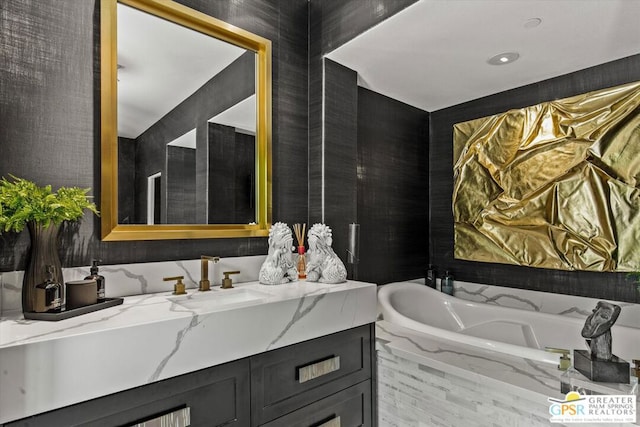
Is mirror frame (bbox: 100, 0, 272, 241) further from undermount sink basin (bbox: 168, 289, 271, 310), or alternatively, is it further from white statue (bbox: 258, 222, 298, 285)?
undermount sink basin (bbox: 168, 289, 271, 310)

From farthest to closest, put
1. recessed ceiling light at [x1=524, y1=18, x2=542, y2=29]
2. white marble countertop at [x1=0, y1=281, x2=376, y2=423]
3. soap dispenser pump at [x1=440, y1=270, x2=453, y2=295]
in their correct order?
soap dispenser pump at [x1=440, y1=270, x2=453, y2=295]
recessed ceiling light at [x1=524, y1=18, x2=542, y2=29]
white marble countertop at [x1=0, y1=281, x2=376, y2=423]

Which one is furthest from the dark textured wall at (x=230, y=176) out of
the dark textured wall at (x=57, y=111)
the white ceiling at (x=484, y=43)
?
the white ceiling at (x=484, y=43)

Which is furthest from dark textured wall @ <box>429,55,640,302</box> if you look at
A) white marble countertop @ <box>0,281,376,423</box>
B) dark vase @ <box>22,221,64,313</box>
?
dark vase @ <box>22,221,64,313</box>

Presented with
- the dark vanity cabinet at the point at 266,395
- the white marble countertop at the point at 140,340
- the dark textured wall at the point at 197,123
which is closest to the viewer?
the white marble countertop at the point at 140,340

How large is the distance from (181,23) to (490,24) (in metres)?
1.46

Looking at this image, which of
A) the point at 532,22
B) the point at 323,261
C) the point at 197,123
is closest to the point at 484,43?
the point at 532,22

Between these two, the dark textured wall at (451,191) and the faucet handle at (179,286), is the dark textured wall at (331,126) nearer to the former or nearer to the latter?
the faucet handle at (179,286)

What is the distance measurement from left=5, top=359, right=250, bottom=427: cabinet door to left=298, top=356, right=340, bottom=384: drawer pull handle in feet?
0.81

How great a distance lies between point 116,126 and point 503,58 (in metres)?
2.07

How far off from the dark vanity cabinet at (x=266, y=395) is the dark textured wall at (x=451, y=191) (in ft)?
4.58

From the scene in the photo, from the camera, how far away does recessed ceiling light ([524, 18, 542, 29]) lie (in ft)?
5.53

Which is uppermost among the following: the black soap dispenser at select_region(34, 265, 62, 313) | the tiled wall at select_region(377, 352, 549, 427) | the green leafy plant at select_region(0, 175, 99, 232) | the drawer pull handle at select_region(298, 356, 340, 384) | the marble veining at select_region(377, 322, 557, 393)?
the green leafy plant at select_region(0, 175, 99, 232)

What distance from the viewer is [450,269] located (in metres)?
2.93

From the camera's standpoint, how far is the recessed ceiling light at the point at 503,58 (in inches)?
80.6
